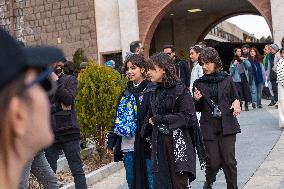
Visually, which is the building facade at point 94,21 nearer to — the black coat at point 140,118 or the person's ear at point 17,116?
the black coat at point 140,118

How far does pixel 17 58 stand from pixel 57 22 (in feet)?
63.5

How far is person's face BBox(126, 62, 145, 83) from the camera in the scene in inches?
218

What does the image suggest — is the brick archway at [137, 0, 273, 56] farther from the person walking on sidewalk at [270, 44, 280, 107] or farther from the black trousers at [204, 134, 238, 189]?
the black trousers at [204, 134, 238, 189]

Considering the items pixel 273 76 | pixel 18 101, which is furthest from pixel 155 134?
pixel 273 76

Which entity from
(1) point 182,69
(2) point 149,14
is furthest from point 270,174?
(2) point 149,14

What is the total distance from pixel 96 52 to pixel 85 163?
433 inches

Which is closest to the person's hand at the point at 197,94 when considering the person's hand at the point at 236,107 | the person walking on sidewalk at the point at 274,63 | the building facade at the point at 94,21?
the person's hand at the point at 236,107

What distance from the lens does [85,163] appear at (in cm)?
891

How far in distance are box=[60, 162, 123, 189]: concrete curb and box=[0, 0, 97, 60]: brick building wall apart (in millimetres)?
11633

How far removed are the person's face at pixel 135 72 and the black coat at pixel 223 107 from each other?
0.73 m

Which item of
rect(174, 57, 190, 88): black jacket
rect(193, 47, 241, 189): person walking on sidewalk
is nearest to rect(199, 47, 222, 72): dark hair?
rect(193, 47, 241, 189): person walking on sidewalk

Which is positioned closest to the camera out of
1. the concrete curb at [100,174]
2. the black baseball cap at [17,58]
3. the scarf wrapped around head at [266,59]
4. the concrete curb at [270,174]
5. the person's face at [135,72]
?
the black baseball cap at [17,58]

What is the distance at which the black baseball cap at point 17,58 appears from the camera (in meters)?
1.02

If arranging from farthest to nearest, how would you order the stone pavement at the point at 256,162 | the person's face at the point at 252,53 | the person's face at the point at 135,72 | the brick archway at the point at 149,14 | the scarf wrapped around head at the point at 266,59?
1. the brick archway at the point at 149,14
2. the person's face at the point at 252,53
3. the scarf wrapped around head at the point at 266,59
4. the stone pavement at the point at 256,162
5. the person's face at the point at 135,72
